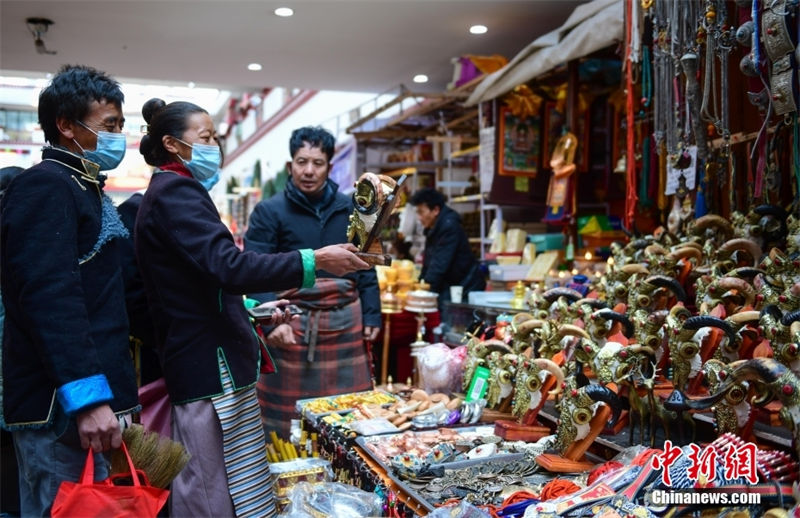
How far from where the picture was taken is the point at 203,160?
202 centimetres

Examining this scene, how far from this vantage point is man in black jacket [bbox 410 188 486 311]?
5.45m

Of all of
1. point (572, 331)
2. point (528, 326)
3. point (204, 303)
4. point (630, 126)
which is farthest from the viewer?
point (630, 126)

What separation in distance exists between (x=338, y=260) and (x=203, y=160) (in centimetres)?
51

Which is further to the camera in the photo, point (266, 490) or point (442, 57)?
point (442, 57)

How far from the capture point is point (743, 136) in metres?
3.24

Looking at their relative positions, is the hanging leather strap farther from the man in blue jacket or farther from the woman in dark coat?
the woman in dark coat

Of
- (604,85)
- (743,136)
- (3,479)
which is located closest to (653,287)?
(743,136)

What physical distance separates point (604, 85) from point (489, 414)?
352 cm

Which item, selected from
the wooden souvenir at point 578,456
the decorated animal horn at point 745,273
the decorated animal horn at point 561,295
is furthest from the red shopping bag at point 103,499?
the decorated animal horn at point 745,273

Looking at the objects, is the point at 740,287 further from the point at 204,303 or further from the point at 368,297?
the point at 368,297

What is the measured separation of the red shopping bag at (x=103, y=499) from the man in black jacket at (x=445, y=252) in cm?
379

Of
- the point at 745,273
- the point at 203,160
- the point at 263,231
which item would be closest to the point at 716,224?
the point at 745,273

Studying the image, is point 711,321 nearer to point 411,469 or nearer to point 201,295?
point 411,469
